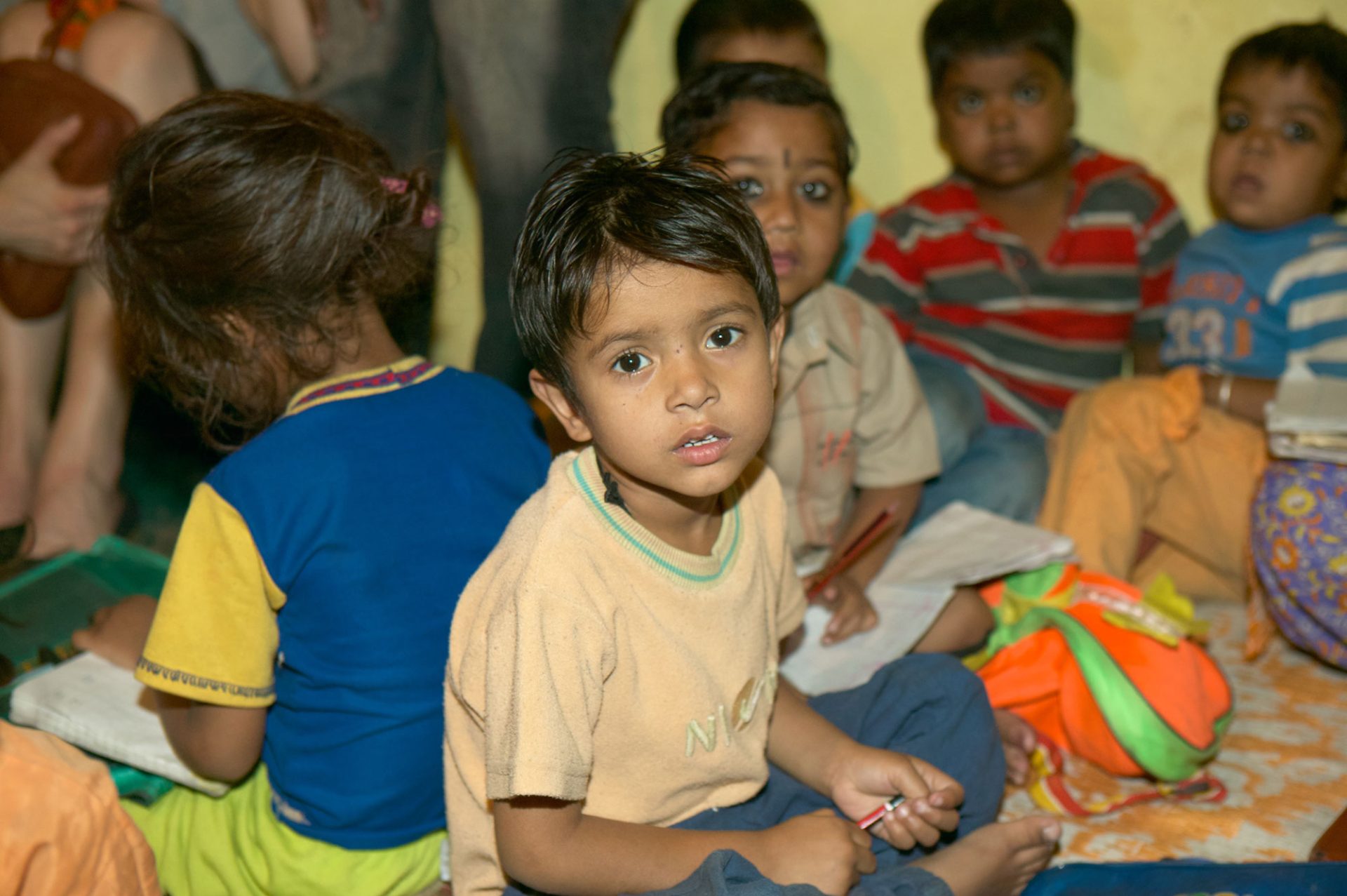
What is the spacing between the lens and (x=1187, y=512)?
193 cm

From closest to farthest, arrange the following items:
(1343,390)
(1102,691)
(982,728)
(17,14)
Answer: (982,728) → (1102,691) → (1343,390) → (17,14)

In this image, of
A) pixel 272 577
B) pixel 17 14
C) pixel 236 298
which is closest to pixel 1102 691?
pixel 272 577

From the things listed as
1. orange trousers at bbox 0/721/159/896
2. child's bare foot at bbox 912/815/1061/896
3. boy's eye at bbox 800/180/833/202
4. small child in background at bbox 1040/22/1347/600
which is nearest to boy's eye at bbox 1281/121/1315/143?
small child in background at bbox 1040/22/1347/600

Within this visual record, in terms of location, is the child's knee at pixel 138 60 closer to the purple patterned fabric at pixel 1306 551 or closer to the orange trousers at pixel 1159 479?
the orange trousers at pixel 1159 479

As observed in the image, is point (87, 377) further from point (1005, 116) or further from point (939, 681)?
point (1005, 116)

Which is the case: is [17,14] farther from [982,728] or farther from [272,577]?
[982,728]

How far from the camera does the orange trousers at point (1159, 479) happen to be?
187 cm

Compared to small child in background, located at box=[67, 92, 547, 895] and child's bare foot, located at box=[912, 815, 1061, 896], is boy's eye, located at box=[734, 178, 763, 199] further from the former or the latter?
child's bare foot, located at box=[912, 815, 1061, 896]

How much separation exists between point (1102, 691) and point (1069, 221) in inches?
38.0

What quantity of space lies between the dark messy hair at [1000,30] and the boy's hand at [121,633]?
5.23ft

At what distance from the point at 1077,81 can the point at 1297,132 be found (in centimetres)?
44

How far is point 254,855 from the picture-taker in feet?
4.16

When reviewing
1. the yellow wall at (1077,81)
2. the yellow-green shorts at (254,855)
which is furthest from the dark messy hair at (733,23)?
the yellow-green shorts at (254,855)

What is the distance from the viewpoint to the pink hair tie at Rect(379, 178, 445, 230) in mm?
1270
